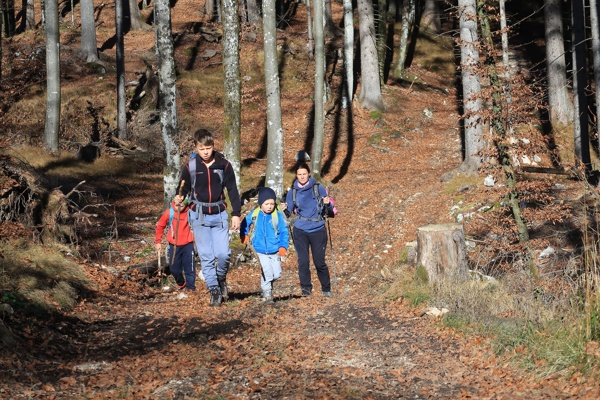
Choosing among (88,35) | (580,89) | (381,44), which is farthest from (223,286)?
(381,44)

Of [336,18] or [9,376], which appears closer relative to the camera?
[9,376]

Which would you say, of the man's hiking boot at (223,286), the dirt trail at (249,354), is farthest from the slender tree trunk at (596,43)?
the man's hiking boot at (223,286)

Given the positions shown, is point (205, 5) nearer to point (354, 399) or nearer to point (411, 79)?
point (411, 79)

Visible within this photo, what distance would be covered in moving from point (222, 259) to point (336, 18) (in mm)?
33895

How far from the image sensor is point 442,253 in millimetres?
9031

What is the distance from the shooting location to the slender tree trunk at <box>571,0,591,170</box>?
1900 cm

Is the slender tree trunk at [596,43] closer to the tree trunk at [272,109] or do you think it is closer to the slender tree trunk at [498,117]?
the slender tree trunk at [498,117]

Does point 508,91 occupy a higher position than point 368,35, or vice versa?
point 368,35

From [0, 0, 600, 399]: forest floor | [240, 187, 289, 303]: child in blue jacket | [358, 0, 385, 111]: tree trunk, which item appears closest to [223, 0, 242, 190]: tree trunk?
[0, 0, 600, 399]: forest floor

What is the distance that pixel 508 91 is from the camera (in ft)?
34.7

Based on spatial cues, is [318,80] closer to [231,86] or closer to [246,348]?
[231,86]

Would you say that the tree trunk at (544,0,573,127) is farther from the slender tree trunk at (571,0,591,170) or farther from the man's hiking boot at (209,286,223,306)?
the man's hiking boot at (209,286,223,306)


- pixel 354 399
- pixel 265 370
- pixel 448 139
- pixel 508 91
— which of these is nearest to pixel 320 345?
pixel 265 370

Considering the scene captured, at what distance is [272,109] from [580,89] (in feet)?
31.3
